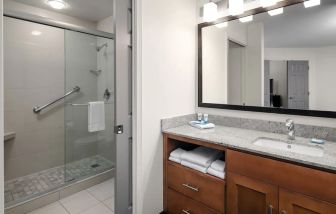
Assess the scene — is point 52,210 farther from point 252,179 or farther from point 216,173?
point 252,179

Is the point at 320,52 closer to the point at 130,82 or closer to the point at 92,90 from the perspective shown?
the point at 130,82

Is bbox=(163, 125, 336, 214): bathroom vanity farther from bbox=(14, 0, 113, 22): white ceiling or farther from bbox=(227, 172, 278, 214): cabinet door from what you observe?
bbox=(14, 0, 113, 22): white ceiling

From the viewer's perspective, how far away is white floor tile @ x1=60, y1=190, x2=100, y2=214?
1801mm

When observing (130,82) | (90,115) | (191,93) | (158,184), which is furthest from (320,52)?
(90,115)

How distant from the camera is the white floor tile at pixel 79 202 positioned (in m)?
1.80

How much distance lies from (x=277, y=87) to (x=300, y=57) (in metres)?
0.27

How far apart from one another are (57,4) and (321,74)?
2876 millimetres

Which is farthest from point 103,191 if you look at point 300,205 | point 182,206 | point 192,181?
point 300,205

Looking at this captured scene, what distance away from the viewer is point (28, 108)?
239 cm

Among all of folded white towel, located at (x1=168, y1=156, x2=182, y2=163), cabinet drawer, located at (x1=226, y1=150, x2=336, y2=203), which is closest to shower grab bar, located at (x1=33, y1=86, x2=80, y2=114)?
folded white towel, located at (x1=168, y1=156, x2=182, y2=163)

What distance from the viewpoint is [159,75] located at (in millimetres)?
1617

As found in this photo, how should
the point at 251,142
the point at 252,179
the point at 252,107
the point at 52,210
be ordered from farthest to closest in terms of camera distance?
the point at 52,210
the point at 252,107
the point at 251,142
the point at 252,179

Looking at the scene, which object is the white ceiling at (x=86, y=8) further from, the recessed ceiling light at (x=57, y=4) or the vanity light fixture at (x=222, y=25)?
the vanity light fixture at (x=222, y=25)

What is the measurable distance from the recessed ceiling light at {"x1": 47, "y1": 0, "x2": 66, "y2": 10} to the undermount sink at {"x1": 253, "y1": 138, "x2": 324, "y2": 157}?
2.65 m
